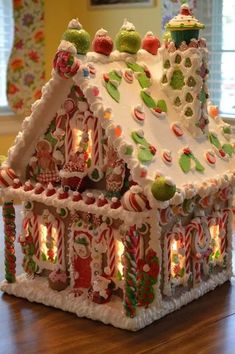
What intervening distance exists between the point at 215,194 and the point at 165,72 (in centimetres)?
40

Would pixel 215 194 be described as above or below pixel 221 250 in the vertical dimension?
above

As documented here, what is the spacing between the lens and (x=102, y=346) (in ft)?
5.73

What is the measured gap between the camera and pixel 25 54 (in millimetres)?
4773

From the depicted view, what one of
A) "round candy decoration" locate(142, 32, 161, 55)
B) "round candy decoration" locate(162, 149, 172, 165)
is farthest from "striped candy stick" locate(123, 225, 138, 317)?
"round candy decoration" locate(142, 32, 161, 55)

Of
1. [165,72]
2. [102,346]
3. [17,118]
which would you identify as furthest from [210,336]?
[17,118]

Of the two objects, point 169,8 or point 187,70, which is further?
point 169,8

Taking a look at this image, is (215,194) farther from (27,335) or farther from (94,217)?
(27,335)

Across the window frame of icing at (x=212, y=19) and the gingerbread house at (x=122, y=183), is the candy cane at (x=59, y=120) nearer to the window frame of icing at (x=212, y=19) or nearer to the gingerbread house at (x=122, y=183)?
the gingerbread house at (x=122, y=183)

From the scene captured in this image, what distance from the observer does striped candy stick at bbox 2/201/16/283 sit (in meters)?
2.13

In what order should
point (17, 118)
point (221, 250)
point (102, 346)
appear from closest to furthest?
1. point (102, 346)
2. point (221, 250)
3. point (17, 118)

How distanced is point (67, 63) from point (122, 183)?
13.8 inches

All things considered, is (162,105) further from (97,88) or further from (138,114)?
(97,88)

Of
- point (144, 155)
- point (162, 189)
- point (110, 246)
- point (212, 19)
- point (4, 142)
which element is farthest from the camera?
point (4, 142)

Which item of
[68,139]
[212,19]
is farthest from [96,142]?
[212,19]
